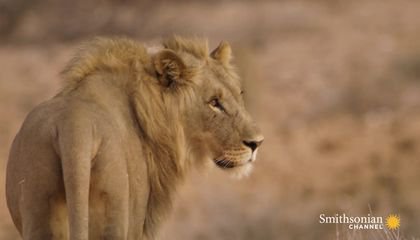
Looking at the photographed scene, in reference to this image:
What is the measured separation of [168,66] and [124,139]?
→ 0.74m

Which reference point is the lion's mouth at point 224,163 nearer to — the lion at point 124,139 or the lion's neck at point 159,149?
the lion at point 124,139

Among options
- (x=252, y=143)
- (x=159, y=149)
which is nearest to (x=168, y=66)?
(x=159, y=149)

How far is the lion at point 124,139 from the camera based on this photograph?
6.55 m

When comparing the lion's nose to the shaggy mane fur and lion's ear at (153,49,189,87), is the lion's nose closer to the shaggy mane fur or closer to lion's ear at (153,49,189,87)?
the shaggy mane fur

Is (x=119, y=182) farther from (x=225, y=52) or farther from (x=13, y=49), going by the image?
(x=13, y=49)

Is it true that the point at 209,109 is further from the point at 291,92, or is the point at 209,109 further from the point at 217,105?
the point at 291,92

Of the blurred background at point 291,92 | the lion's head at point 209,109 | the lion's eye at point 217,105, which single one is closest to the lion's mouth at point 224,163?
the lion's head at point 209,109

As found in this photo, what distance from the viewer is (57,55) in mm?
25500

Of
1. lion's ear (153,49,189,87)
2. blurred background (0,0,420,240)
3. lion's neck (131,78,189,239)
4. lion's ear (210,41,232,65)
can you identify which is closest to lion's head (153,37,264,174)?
lion's ear (153,49,189,87)

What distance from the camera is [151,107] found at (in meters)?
7.41

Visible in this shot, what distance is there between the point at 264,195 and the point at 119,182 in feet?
44.6

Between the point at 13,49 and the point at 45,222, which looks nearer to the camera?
the point at 45,222

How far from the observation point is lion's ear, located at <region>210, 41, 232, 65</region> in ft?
26.4

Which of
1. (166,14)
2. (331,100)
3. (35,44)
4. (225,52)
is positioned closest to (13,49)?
(35,44)
